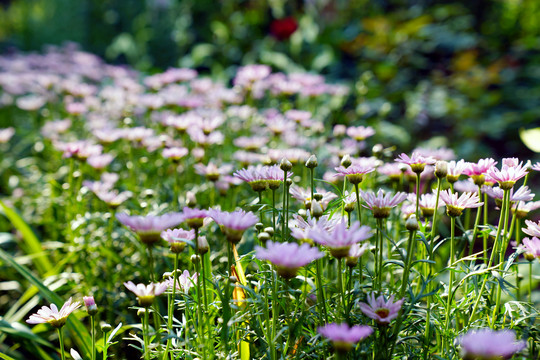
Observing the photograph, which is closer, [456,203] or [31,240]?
[456,203]

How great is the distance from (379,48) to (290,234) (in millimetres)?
2990

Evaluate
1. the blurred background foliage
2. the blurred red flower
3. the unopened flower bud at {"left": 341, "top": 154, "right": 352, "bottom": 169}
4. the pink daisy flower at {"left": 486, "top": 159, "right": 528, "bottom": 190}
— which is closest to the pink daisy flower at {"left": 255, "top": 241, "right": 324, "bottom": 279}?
the unopened flower bud at {"left": 341, "top": 154, "right": 352, "bottom": 169}

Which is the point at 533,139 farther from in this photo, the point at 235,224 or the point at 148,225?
the point at 148,225

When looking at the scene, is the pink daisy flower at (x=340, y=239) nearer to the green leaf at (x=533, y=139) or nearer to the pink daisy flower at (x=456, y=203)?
the pink daisy flower at (x=456, y=203)

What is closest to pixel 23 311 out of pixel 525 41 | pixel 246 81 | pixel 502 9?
pixel 246 81

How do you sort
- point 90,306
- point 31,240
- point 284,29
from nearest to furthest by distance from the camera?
1. point 90,306
2. point 31,240
3. point 284,29

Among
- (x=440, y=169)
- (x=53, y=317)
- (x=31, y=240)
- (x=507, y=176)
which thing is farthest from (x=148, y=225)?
(x=31, y=240)

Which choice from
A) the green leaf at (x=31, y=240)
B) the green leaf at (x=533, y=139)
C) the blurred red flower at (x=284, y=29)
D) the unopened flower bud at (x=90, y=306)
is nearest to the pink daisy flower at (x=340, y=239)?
the unopened flower bud at (x=90, y=306)

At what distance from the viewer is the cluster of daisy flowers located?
2.71 feet

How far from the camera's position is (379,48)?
145 inches

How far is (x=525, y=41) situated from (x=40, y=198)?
3.78 metres

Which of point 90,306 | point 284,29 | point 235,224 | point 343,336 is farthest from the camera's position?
point 284,29

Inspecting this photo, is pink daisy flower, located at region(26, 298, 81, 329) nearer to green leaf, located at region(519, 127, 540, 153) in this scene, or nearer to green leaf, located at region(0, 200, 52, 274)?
green leaf, located at region(0, 200, 52, 274)

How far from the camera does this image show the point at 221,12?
4.99 metres
